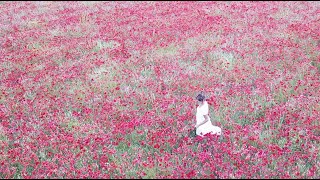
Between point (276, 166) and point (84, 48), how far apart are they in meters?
7.10

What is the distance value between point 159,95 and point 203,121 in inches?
74.5

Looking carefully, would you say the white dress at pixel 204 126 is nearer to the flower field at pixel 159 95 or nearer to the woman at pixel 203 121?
the woman at pixel 203 121

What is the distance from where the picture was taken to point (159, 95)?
7.41 metres

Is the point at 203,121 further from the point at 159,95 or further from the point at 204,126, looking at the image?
the point at 159,95

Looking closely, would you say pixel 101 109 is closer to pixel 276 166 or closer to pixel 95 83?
pixel 95 83

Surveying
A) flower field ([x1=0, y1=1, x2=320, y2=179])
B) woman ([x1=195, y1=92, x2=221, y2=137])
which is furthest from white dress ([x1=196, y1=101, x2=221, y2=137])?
flower field ([x1=0, y1=1, x2=320, y2=179])

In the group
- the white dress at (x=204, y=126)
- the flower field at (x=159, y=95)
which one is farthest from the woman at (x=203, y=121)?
the flower field at (x=159, y=95)

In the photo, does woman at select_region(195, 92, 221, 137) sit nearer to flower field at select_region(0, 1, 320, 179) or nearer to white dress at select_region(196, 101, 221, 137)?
white dress at select_region(196, 101, 221, 137)

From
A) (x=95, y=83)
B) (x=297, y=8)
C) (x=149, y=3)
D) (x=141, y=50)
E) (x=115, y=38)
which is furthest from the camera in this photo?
(x=149, y=3)

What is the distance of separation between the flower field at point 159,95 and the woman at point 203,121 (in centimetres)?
12

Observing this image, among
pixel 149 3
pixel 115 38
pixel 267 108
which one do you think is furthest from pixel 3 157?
pixel 149 3

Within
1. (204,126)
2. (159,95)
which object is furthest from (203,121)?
(159,95)

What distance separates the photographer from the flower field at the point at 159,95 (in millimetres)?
5262

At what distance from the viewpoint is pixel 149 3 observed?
1606cm
